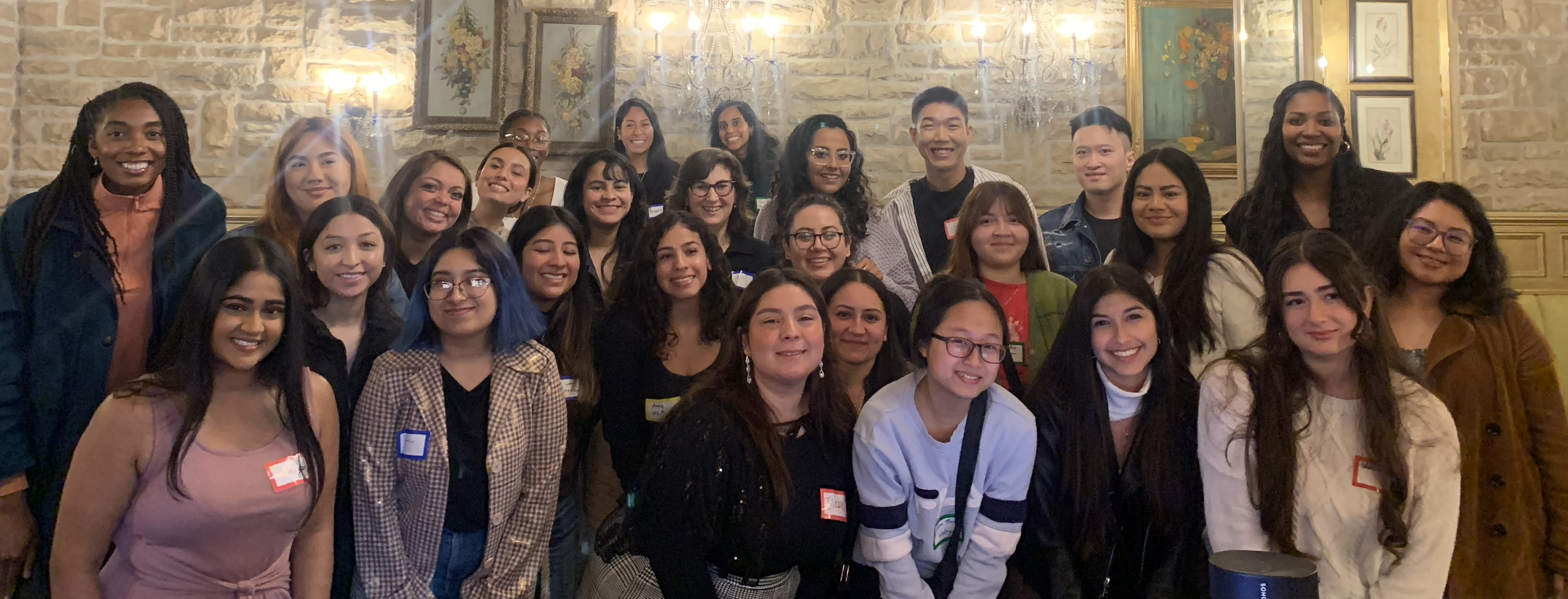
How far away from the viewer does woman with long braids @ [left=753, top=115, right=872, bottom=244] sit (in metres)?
3.60

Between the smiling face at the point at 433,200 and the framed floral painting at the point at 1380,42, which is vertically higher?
the framed floral painting at the point at 1380,42

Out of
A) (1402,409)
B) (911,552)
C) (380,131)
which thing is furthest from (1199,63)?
(380,131)

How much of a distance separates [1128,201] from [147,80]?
18.1ft

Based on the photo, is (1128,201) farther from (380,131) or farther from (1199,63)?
(380,131)

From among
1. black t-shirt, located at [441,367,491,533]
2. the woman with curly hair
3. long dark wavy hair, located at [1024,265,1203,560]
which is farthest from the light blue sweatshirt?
the woman with curly hair

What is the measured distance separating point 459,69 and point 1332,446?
4.99m

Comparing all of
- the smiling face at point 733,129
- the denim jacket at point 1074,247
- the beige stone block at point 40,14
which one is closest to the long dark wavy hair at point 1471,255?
the denim jacket at point 1074,247

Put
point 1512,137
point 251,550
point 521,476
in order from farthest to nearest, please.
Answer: point 1512,137, point 521,476, point 251,550

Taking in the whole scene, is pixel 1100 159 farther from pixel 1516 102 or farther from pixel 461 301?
pixel 1516 102

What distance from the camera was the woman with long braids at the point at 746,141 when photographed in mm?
4547

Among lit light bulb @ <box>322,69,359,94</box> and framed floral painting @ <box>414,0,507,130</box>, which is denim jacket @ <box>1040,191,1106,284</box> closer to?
framed floral painting @ <box>414,0,507,130</box>

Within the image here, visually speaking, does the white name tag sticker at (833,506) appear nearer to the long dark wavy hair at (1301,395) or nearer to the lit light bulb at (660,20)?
the long dark wavy hair at (1301,395)

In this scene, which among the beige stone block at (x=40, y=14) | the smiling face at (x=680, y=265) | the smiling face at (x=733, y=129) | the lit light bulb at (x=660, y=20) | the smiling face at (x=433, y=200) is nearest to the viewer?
the smiling face at (x=680, y=265)

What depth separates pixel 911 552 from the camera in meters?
2.30
